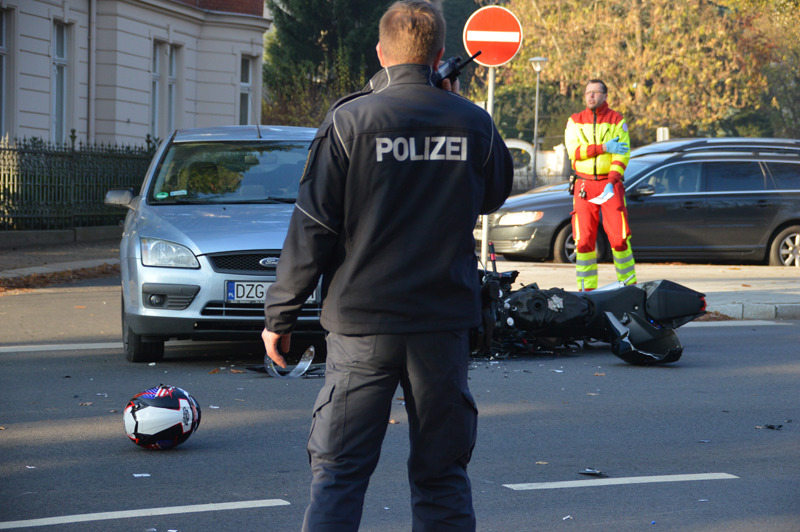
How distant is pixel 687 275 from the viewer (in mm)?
13609

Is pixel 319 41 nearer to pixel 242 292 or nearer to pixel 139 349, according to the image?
pixel 139 349

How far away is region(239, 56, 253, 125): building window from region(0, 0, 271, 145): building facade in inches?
1.1

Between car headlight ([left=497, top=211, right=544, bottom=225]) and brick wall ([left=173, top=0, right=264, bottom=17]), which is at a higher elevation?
brick wall ([left=173, top=0, right=264, bottom=17])

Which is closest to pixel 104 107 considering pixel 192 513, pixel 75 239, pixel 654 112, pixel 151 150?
pixel 151 150

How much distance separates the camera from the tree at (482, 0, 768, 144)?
44.1m

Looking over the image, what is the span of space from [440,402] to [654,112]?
146ft

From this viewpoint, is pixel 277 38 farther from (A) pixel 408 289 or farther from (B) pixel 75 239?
(A) pixel 408 289

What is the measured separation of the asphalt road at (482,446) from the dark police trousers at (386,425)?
1002mm

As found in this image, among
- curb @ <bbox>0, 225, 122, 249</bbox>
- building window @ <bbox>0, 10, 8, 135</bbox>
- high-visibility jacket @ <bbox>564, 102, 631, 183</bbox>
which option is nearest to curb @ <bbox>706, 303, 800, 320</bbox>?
high-visibility jacket @ <bbox>564, 102, 631, 183</bbox>

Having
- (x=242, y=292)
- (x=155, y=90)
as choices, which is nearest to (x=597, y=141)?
(x=242, y=292)

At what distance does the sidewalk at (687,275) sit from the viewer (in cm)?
1102

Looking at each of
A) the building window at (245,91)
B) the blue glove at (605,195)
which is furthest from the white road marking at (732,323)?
the building window at (245,91)

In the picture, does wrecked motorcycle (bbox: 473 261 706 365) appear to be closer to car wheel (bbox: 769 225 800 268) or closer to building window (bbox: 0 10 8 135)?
car wheel (bbox: 769 225 800 268)

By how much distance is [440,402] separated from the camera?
10.1 feet
